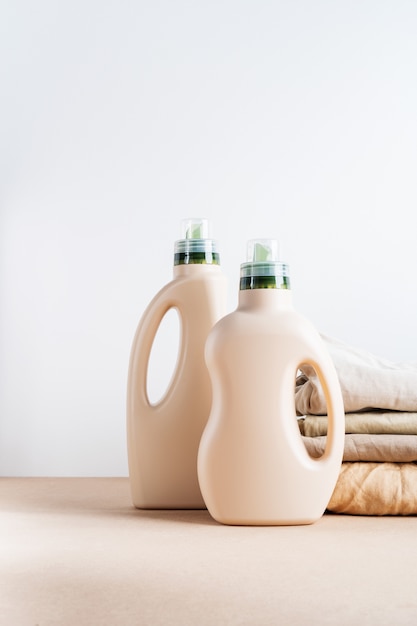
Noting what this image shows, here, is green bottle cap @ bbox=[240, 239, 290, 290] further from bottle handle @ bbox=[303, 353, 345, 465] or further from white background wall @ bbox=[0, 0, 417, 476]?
white background wall @ bbox=[0, 0, 417, 476]

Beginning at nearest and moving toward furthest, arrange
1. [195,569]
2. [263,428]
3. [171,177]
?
[195,569] → [263,428] → [171,177]

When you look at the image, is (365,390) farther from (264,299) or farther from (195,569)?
(195,569)

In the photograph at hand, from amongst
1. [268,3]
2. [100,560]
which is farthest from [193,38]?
[100,560]

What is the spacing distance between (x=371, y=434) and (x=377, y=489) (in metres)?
0.07

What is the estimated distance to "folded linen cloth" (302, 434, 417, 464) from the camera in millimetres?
977

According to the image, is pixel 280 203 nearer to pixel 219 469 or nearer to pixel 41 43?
pixel 41 43

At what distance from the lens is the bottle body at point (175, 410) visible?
102cm

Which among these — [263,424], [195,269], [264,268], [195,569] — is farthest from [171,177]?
[195,569]

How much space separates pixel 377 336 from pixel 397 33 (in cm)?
48

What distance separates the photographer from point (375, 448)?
3.21 ft

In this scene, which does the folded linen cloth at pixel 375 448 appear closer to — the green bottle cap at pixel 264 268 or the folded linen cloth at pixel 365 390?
the folded linen cloth at pixel 365 390

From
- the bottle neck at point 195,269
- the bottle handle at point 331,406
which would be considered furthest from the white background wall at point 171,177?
the bottle handle at point 331,406

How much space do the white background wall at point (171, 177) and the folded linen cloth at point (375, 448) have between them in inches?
15.9

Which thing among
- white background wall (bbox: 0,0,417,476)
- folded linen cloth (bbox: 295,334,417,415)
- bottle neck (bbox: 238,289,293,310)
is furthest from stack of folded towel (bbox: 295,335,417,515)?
white background wall (bbox: 0,0,417,476)
